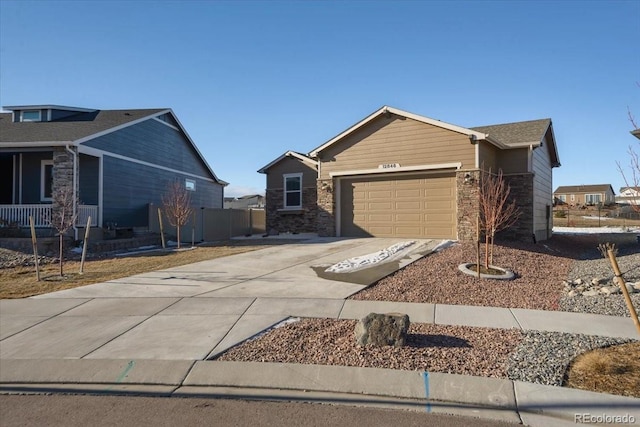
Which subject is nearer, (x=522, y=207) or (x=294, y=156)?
(x=522, y=207)

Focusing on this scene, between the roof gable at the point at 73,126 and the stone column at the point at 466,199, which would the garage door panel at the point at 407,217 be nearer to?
the stone column at the point at 466,199

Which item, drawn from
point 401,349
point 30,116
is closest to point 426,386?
point 401,349

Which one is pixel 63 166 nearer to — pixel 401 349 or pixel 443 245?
pixel 443 245

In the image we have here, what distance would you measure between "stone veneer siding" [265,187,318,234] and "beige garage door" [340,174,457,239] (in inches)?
154

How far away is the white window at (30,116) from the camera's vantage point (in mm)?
20064

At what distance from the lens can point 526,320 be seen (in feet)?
20.5

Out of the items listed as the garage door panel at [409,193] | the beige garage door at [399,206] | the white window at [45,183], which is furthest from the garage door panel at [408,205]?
the white window at [45,183]

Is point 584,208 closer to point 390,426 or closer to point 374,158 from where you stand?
point 374,158

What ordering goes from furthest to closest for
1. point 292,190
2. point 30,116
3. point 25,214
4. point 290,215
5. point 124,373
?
point 292,190 < point 290,215 < point 30,116 < point 25,214 < point 124,373

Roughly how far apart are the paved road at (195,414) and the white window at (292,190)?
1812cm

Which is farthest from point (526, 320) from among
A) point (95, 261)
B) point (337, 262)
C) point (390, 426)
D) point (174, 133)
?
point (174, 133)

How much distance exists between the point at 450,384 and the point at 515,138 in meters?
15.7

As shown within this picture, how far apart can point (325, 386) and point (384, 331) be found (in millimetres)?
1241

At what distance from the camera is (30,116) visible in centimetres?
2025
